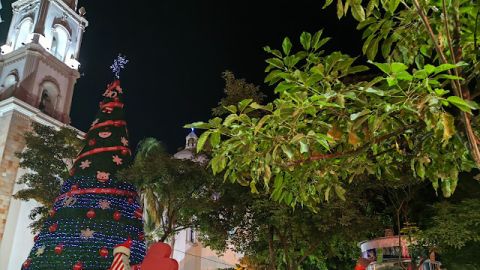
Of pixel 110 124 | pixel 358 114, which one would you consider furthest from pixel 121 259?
pixel 110 124

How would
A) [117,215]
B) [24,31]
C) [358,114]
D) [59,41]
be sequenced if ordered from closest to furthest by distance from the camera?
[358,114] → [117,215] → [24,31] → [59,41]

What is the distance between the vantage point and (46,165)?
55.2 ft

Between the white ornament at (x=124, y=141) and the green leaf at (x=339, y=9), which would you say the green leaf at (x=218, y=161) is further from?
the white ornament at (x=124, y=141)

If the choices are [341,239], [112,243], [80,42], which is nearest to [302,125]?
[112,243]

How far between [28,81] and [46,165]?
386 inches

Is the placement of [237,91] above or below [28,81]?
below

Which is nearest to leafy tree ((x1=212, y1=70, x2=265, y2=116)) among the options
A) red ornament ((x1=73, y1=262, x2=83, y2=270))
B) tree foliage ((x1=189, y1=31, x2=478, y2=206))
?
red ornament ((x1=73, y1=262, x2=83, y2=270))

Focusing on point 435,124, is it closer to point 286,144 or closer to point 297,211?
point 286,144

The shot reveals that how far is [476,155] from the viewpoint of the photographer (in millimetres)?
2635

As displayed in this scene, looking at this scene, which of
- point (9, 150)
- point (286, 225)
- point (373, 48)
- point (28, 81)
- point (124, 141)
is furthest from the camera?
point (28, 81)

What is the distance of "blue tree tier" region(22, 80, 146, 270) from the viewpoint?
955 cm

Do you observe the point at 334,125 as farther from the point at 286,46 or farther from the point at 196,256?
the point at 196,256

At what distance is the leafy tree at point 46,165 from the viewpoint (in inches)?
640

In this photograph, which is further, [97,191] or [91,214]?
[97,191]
